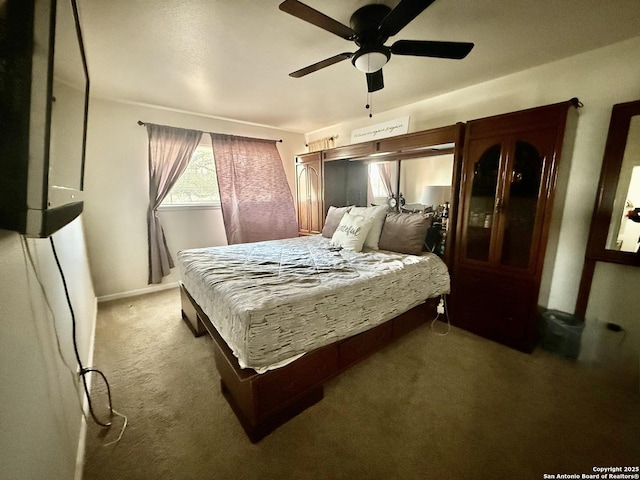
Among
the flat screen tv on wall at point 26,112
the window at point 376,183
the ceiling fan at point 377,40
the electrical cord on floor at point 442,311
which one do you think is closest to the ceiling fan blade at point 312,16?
the ceiling fan at point 377,40

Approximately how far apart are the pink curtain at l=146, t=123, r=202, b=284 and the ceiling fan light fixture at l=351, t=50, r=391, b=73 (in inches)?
103

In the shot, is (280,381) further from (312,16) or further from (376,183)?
(376,183)

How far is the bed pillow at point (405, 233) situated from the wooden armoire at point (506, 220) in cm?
32

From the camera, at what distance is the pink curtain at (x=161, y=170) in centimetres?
311

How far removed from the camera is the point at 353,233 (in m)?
2.53

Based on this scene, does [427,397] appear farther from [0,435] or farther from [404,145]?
[404,145]

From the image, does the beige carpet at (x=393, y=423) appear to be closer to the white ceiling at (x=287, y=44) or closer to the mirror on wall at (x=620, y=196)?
the mirror on wall at (x=620, y=196)

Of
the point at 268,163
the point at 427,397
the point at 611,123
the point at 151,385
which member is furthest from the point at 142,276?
the point at 611,123

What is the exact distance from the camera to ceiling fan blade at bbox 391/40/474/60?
4.55 ft

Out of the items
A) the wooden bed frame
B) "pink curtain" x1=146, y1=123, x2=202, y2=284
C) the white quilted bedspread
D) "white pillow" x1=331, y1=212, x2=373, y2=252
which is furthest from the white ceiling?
the wooden bed frame

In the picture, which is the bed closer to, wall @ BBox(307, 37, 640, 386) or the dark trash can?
the dark trash can

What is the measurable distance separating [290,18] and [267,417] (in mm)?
2305

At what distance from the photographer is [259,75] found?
224cm

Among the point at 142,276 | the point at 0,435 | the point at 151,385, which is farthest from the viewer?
the point at 142,276
